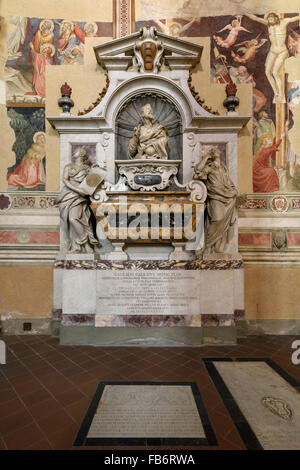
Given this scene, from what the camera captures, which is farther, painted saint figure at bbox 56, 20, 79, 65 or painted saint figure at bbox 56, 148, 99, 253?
painted saint figure at bbox 56, 20, 79, 65

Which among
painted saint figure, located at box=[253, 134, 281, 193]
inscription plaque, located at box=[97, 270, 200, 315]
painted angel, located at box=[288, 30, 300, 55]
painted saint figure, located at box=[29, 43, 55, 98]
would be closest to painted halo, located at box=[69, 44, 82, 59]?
painted saint figure, located at box=[29, 43, 55, 98]

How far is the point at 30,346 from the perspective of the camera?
12.4 ft

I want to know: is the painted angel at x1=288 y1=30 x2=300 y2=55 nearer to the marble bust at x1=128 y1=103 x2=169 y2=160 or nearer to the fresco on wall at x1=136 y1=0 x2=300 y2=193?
the fresco on wall at x1=136 y1=0 x2=300 y2=193

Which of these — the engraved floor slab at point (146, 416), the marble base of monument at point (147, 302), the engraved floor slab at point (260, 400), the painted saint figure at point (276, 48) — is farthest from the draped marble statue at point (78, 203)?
the painted saint figure at point (276, 48)

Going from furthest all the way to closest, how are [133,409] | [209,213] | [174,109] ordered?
1. [174,109]
2. [209,213]
3. [133,409]

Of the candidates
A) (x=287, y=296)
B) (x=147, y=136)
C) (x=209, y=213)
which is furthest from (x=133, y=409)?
(x=147, y=136)

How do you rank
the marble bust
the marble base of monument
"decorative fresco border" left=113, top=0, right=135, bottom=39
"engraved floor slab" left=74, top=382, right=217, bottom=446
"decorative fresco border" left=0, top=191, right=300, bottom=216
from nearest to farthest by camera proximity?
"engraved floor slab" left=74, top=382, right=217, bottom=446
the marble base of monument
the marble bust
"decorative fresco border" left=0, top=191, right=300, bottom=216
"decorative fresco border" left=113, top=0, right=135, bottom=39

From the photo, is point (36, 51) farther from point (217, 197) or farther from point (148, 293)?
point (148, 293)

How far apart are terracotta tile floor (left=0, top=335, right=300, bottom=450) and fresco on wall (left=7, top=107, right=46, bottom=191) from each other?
115 inches

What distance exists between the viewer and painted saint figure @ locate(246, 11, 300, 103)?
457cm

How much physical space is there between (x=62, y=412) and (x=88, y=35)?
622cm

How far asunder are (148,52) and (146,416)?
5.36 m

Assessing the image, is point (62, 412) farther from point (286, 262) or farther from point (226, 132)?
point (226, 132)

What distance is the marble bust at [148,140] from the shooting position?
4.19m
